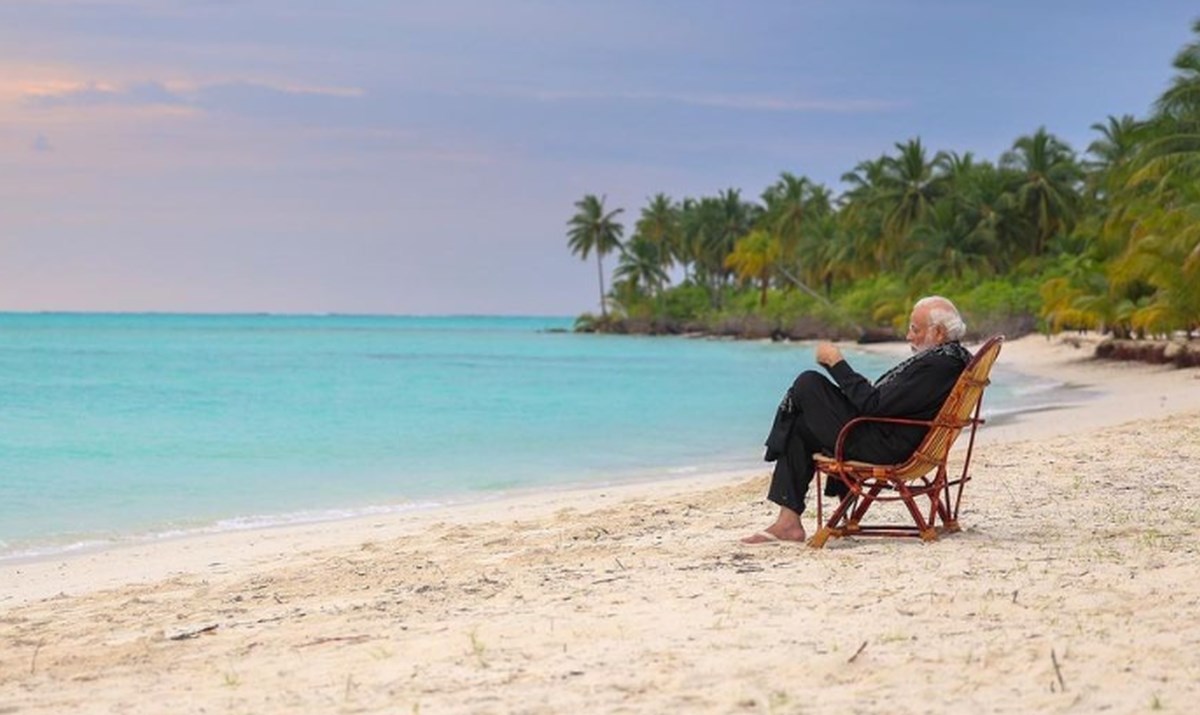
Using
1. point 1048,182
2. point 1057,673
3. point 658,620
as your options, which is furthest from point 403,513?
point 1048,182

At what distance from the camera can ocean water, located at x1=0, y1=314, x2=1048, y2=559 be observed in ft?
46.4

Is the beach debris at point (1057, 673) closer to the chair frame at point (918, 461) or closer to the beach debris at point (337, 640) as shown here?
the chair frame at point (918, 461)

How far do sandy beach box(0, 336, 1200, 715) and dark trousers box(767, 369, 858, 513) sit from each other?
1.10ft

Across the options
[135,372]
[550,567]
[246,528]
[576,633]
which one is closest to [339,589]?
[550,567]

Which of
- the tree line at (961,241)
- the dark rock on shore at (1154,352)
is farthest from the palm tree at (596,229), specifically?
the dark rock on shore at (1154,352)

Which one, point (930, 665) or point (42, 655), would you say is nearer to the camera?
point (930, 665)

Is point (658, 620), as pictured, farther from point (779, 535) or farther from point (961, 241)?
point (961, 241)

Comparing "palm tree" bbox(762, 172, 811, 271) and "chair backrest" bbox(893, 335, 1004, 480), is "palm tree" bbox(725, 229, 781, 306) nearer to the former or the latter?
"palm tree" bbox(762, 172, 811, 271)

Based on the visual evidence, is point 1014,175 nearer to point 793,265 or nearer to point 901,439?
point 793,265

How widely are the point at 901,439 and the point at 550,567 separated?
1836 millimetres

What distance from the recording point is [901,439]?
6.63m

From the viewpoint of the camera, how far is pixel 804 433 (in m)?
6.78

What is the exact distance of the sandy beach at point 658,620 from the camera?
4281mm

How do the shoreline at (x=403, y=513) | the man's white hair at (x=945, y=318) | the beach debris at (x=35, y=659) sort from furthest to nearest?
the shoreline at (x=403, y=513) < the man's white hair at (x=945, y=318) < the beach debris at (x=35, y=659)
